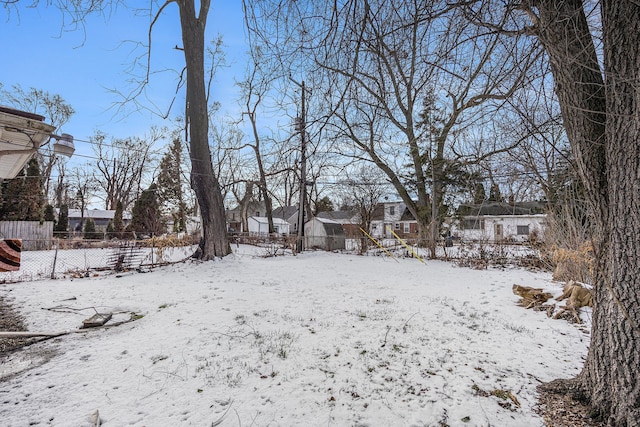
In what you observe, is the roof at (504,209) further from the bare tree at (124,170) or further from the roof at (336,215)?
the bare tree at (124,170)

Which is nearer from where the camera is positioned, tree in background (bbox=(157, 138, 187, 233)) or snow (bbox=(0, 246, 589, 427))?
snow (bbox=(0, 246, 589, 427))

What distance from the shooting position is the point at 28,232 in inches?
551

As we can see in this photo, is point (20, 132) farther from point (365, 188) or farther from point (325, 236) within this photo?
point (365, 188)

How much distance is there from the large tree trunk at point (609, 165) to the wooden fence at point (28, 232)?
17315 millimetres

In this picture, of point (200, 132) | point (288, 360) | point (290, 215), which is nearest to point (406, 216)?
point (290, 215)

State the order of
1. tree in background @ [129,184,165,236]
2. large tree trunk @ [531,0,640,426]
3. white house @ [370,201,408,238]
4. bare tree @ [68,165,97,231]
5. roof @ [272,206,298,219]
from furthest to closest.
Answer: roof @ [272,206,298,219] → white house @ [370,201,408,238] → bare tree @ [68,165,97,231] → tree in background @ [129,184,165,236] → large tree trunk @ [531,0,640,426]

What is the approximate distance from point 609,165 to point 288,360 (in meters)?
2.76

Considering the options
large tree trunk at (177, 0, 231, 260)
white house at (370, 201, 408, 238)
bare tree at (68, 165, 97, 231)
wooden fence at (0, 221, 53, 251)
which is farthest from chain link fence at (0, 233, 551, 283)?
white house at (370, 201, 408, 238)

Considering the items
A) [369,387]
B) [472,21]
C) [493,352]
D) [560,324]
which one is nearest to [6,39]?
[472,21]

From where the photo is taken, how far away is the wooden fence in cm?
1292

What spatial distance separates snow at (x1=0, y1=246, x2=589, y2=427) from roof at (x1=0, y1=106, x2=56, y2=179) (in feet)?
8.21

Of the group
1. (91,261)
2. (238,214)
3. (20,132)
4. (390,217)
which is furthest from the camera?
(238,214)

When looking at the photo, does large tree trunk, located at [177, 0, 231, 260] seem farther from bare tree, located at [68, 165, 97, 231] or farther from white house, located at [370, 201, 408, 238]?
bare tree, located at [68, 165, 97, 231]

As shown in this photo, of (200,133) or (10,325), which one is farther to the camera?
(200,133)
